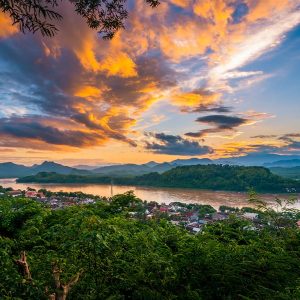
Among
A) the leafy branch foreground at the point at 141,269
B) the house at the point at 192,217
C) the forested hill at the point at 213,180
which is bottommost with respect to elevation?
the house at the point at 192,217

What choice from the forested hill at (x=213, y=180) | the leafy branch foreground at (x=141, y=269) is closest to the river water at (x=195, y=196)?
the forested hill at (x=213, y=180)

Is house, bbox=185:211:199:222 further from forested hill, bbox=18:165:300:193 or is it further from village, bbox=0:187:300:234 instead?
forested hill, bbox=18:165:300:193

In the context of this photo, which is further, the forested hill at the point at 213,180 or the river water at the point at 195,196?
the forested hill at the point at 213,180

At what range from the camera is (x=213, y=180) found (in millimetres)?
92000

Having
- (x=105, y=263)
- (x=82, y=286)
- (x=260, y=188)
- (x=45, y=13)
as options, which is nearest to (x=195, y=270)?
(x=105, y=263)

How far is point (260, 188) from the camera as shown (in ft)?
253

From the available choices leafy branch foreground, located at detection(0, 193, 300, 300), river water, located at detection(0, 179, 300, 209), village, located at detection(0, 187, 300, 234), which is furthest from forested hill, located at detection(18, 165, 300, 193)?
leafy branch foreground, located at detection(0, 193, 300, 300)

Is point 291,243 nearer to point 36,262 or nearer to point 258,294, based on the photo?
point 258,294

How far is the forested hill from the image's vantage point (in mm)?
79125

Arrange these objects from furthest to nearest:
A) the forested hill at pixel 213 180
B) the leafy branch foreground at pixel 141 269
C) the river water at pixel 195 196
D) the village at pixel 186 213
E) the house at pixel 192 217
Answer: the forested hill at pixel 213 180, the river water at pixel 195 196, the house at pixel 192 217, the village at pixel 186 213, the leafy branch foreground at pixel 141 269

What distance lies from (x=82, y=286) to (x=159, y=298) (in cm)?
113

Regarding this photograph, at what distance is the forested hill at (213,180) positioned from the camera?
79125 mm

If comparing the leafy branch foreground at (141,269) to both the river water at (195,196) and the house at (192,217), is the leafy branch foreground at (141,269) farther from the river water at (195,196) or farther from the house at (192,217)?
the river water at (195,196)

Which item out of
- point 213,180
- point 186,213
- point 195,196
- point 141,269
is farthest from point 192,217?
point 213,180
